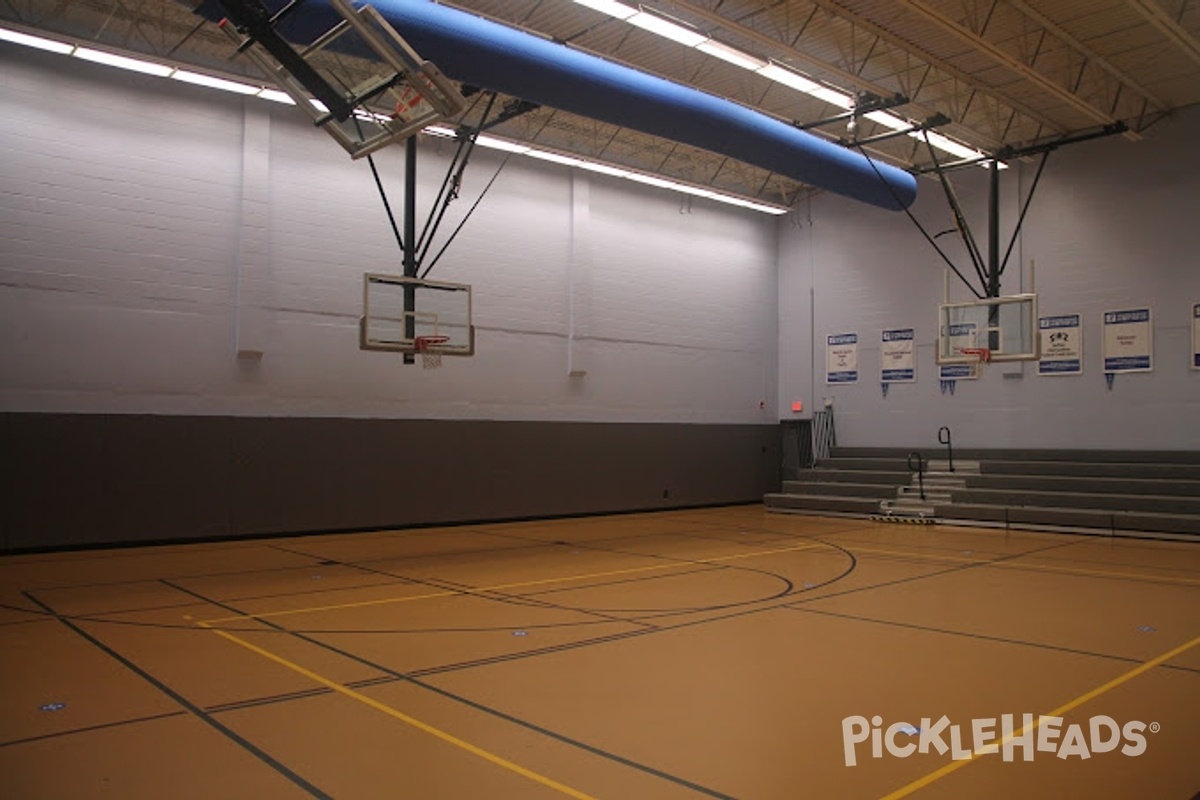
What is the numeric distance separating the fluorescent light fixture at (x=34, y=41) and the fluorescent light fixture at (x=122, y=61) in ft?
0.50

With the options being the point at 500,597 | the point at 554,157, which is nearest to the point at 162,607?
the point at 500,597

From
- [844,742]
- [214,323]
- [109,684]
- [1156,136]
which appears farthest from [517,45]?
[1156,136]

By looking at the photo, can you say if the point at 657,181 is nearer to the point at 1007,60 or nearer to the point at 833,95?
the point at 833,95

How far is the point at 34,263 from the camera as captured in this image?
11938 millimetres

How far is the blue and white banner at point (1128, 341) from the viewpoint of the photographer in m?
15.7

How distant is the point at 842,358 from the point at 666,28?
1103 centimetres

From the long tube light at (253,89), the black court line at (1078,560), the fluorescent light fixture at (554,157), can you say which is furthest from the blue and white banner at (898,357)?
the fluorescent light fixture at (554,157)

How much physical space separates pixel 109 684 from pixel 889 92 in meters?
12.2

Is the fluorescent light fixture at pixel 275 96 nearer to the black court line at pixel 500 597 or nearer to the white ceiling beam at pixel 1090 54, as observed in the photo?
the black court line at pixel 500 597

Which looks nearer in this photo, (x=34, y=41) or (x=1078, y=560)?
(x=34, y=41)

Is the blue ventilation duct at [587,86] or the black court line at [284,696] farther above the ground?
the blue ventilation duct at [587,86]

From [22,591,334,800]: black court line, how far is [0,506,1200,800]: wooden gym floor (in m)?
0.02

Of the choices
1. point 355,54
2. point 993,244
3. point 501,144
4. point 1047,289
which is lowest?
point 1047,289

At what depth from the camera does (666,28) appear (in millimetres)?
10992
